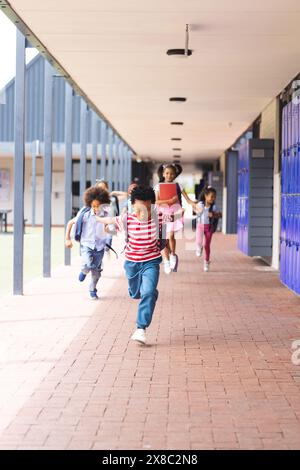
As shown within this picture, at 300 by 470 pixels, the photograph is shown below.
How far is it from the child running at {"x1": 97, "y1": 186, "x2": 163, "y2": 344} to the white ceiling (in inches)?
72.7

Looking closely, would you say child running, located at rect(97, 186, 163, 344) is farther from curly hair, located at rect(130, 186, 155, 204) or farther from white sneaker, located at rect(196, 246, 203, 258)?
white sneaker, located at rect(196, 246, 203, 258)

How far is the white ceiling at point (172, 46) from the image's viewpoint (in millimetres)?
7289

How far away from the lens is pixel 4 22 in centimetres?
826

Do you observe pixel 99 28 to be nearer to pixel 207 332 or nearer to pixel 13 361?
pixel 207 332

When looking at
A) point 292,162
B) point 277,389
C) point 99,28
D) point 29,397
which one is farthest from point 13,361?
point 292,162

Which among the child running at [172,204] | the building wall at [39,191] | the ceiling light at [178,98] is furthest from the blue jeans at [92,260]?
the building wall at [39,191]

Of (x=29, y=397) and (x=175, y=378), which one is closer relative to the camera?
(x=29, y=397)

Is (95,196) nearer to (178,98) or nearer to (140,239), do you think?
(140,239)

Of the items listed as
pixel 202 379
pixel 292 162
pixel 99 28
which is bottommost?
pixel 202 379

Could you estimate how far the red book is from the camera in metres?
10.6

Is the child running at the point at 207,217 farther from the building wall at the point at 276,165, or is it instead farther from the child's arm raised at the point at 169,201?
the child's arm raised at the point at 169,201

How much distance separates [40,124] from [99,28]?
2445 cm

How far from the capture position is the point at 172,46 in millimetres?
8961

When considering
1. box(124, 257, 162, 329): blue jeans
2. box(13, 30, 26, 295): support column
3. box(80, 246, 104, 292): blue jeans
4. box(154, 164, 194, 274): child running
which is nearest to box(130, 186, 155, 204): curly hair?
box(124, 257, 162, 329): blue jeans
